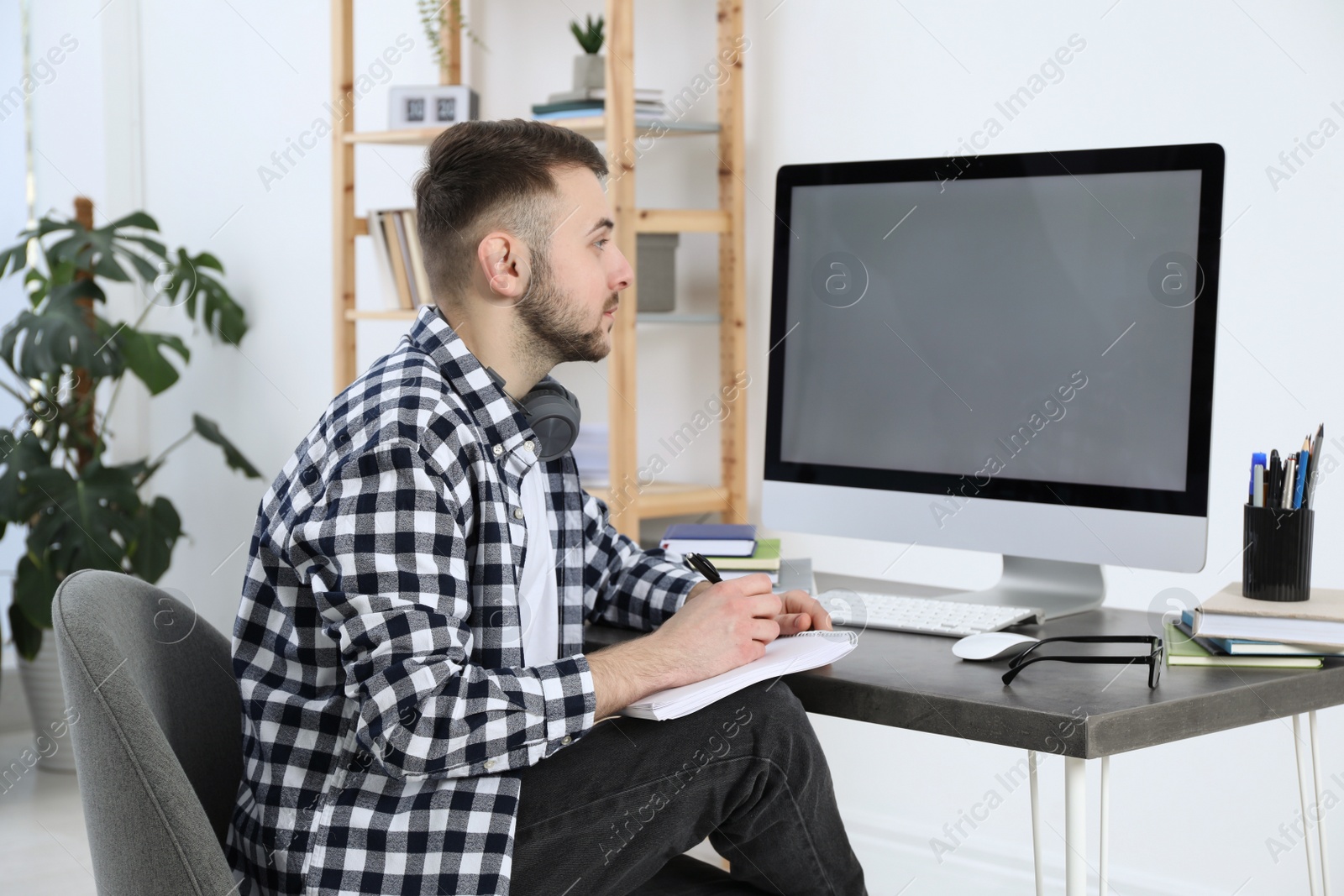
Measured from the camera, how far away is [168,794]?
1.00 m

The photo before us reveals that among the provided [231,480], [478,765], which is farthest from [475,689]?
[231,480]

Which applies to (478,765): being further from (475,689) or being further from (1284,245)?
(1284,245)

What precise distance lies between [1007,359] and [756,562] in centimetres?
41

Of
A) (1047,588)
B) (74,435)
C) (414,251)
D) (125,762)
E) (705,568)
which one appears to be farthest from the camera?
(74,435)

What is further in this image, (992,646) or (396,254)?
(396,254)

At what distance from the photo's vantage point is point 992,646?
1.23 metres

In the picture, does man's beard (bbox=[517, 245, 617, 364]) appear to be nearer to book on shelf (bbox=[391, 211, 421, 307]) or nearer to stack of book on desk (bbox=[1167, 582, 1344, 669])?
stack of book on desk (bbox=[1167, 582, 1344, 669])

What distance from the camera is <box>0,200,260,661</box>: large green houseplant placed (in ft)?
9.59

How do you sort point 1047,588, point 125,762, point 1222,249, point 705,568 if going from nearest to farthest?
point 125,762, point 705,568, point 1047,588, point 1222,249

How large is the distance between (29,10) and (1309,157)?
3448 millimetres

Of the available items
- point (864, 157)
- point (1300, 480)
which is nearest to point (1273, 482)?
point (1300, 480)

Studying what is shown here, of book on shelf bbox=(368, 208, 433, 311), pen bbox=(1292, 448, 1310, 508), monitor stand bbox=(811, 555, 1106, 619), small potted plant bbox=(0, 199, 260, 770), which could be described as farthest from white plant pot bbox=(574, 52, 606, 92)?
pen bbox=(1292, 448, 1310, 508)

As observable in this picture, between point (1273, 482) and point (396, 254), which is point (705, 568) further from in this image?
point (396, 254)

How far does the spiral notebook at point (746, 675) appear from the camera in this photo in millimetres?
1071
